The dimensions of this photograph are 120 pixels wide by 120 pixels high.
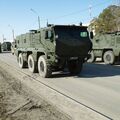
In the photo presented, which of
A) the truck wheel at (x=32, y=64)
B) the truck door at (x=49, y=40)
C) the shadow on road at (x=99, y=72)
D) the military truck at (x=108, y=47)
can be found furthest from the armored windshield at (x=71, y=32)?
the military truck at (x=108, y=47)

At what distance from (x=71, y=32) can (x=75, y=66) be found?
1.93 m

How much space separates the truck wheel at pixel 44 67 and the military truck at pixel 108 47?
Result: 779cm

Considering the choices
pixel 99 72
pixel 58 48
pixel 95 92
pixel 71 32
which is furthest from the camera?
pixel 99 72

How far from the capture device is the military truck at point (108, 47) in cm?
2301

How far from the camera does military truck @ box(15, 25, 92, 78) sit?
1552 centimetres

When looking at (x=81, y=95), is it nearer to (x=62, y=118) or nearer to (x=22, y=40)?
(x=62, y=118)

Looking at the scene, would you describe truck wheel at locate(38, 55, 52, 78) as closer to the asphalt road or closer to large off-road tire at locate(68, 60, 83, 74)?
the asphalt road

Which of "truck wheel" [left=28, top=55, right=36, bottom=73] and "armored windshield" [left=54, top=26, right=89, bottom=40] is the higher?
"armored windshield" [left=54, top=26, right=89, bottom=40]

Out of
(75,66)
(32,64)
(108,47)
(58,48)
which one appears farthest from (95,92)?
(108,47)

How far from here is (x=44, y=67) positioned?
16.1 m

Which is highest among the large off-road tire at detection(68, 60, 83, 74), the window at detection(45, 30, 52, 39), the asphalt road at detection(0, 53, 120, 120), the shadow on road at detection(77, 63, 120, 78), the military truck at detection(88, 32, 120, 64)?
the window at detection(45, 30, 52, 39)

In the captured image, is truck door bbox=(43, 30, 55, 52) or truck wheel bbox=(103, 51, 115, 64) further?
truck wheel bbox=(103, 51, 115, 64)

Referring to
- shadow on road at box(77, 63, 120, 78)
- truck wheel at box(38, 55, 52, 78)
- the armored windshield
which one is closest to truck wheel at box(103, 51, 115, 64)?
shadow on road at box(77, 63, 120, 78)

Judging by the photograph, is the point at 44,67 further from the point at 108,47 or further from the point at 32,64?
the point at 108,47
